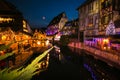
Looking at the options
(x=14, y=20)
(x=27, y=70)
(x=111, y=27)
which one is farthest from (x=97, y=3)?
(x=27, y=70)

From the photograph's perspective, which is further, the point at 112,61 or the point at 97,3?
the point at 97,3

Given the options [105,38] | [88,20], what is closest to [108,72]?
[105,38]

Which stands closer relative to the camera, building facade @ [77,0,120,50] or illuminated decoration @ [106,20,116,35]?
building facade @ [77,0,120,50]

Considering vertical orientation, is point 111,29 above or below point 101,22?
below

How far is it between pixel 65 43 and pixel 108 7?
32.6 meters

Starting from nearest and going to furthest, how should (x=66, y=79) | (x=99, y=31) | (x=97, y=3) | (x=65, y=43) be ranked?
(x=66, y=79)
(x=99, y=31)
(x=97, y=3)
(x=65, y=43)

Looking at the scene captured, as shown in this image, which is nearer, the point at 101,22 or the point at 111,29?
the point at 111,29

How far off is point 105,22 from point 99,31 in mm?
3549

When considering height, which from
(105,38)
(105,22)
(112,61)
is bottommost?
(112,61)

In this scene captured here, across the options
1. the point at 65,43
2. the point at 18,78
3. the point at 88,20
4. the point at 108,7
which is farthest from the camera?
the point at 65,43

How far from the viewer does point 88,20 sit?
162 feet

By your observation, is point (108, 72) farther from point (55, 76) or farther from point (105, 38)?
point (105, 38)

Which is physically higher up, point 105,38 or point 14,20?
point 14,20

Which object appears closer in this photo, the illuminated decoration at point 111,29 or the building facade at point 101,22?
the building facade at point 101,22
